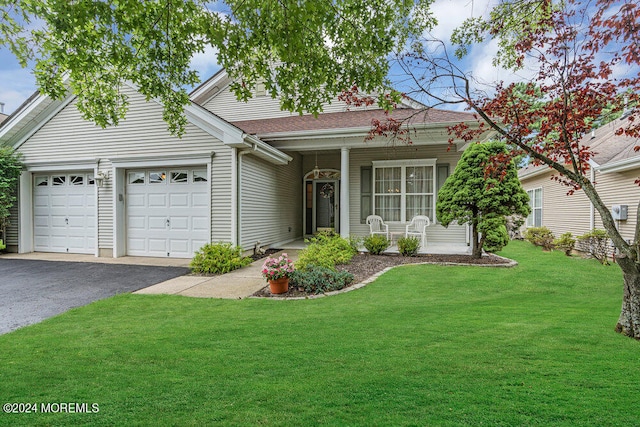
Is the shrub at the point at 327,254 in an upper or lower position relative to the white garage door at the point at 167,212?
lower

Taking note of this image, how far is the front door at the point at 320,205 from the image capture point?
12534 millimetres

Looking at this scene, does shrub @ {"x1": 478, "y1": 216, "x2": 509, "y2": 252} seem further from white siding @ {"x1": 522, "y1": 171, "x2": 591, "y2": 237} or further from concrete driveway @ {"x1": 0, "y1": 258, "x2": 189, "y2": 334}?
concrete driveway @ {"x1": 0, "y1": 258, "x2": 189, "y2": 334}

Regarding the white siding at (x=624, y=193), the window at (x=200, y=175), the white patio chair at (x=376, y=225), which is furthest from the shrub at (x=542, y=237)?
the window at (x=200, y=175)

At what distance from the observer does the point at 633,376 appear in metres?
2.44

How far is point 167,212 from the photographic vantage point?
359 inches

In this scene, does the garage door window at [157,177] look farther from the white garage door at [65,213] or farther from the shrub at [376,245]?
the shrub at [376,245]

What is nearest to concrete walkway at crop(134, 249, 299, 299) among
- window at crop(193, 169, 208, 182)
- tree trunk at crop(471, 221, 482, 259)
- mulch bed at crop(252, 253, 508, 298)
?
mulch bed at crop(252, 253, 508, 298)

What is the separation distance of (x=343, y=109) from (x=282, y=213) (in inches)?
175

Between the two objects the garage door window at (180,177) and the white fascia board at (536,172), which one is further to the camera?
the white fascia board at (536,172)

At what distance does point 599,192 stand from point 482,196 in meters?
6.12

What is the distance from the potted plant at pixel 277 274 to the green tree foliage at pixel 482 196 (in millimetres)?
4527

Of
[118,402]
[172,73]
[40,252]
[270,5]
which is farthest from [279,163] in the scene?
[118,402]

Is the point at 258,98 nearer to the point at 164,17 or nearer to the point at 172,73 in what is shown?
the point at 172,73

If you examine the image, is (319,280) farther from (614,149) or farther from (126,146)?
(614,149)
